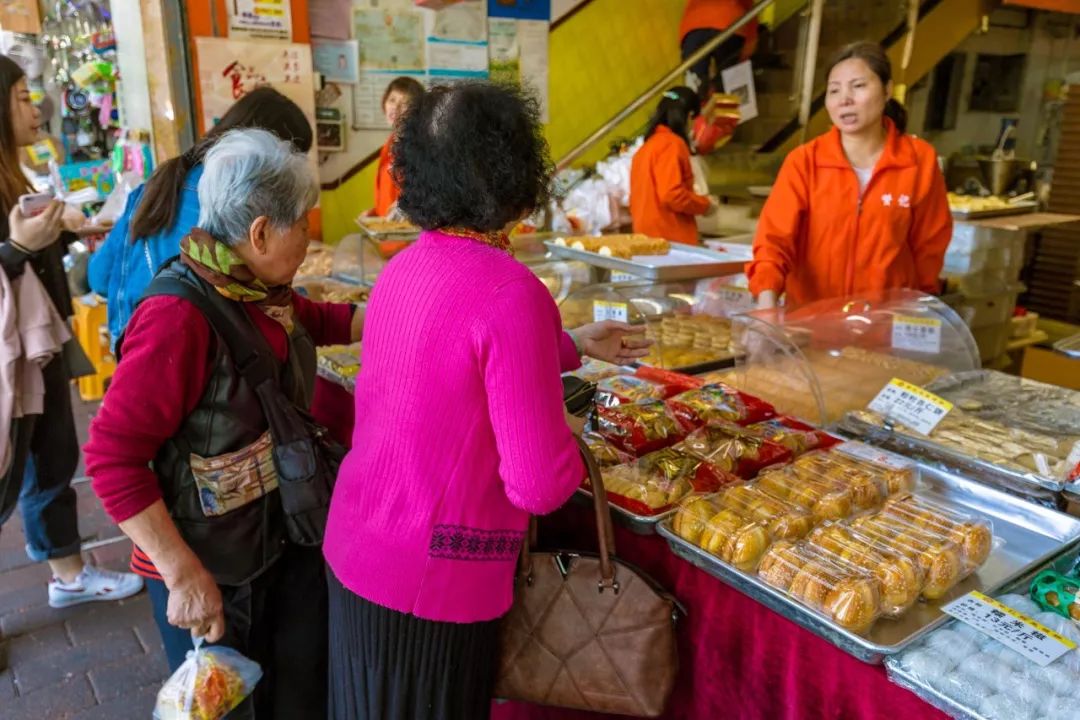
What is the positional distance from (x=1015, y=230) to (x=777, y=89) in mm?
3328

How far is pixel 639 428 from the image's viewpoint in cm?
192

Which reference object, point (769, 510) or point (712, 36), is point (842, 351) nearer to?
point (769, 510)

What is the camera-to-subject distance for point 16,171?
2797 mm

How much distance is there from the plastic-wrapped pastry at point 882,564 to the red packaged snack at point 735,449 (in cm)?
32

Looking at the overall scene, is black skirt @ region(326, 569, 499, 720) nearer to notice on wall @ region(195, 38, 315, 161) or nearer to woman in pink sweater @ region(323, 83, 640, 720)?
woman in pink sweater @ region(323, 83, 640, 720)

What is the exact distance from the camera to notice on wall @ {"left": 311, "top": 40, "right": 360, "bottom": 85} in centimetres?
515

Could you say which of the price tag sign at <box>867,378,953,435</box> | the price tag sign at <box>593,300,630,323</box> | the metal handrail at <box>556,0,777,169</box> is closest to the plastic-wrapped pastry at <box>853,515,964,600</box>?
the price tag sign at <box>867,378,953,435</box>

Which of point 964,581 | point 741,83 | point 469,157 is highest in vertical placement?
point 741,83

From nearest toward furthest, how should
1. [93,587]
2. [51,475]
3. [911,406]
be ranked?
[911,406] < [51,475] < [93,587]

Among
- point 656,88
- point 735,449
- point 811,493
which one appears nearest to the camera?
point 811,493

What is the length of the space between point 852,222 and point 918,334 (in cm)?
61

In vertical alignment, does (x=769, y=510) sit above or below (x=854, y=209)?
below

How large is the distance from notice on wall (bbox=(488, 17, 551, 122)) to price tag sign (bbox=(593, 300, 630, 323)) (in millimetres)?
3411

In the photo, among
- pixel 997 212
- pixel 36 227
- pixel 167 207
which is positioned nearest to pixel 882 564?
pixel 167 207
